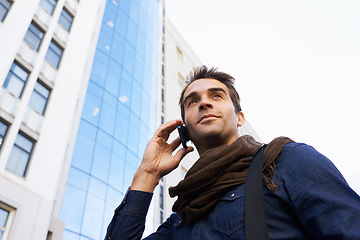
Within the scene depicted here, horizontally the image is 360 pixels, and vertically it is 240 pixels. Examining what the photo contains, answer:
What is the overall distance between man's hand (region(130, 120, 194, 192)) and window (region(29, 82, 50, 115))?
41.8ft

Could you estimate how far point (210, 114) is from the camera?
208 cm

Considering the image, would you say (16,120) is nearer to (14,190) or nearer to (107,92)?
(14,190)

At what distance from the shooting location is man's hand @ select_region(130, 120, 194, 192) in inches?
83.2

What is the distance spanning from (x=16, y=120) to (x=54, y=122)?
1.85 m

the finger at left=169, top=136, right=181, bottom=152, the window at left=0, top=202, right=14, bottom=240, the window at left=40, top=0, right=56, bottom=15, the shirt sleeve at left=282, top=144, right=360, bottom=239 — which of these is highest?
the window at left=40, top=0, right=56, bottom=15

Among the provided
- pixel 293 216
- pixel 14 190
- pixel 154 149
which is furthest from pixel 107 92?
pixel 293 216

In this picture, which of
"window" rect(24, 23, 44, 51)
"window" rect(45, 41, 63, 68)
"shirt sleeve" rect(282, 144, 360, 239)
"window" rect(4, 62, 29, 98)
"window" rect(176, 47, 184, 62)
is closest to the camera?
"shirt sleeve" rect(282, 144, 360, 239)

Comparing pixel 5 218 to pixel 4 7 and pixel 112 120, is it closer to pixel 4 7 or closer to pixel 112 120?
pixel 112 120

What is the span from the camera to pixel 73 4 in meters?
19.1

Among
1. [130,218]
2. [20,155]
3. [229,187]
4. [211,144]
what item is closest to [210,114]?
[211,144]

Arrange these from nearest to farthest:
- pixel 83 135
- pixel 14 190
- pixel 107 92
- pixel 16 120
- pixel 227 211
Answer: pixel 227 211, pixel 14 190, pixel 16 120, pixel 83 135, pixel 107 92

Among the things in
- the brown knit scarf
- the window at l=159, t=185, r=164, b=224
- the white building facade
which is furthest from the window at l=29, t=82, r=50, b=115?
the brown knit scarf

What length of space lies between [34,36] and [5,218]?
29.3 feet

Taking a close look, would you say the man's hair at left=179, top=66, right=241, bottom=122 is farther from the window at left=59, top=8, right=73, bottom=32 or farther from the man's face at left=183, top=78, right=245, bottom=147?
the window at left=59, top=8, right=73, bottom=32
